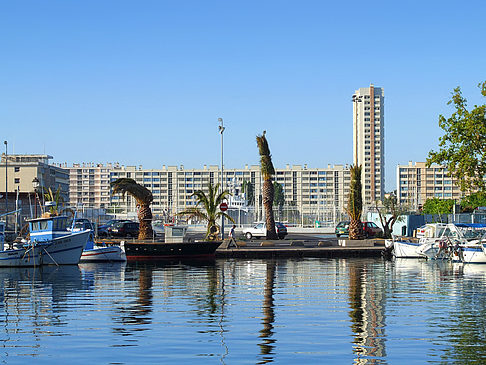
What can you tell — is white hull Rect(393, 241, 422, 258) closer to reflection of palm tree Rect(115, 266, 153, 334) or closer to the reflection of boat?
the reflection of boat

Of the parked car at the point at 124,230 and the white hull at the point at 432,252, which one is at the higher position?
the parked car at the point at 124,230

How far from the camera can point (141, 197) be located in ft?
160

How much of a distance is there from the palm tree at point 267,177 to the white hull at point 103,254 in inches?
568

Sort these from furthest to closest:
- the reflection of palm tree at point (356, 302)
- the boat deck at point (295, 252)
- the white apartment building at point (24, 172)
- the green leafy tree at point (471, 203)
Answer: the white apartment building at point (24, 172) < the green leafy tree at point (471, 203) < the boat deck at point (295, 252) < the reflection of palm tree at point (356, 302)

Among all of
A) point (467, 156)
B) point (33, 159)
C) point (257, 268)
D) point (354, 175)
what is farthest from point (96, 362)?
point (33, 159)

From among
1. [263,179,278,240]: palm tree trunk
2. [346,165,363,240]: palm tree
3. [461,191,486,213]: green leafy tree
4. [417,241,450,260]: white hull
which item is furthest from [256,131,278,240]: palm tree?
[461,191,486,213]: green leafy tree

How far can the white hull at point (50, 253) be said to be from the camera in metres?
39.5

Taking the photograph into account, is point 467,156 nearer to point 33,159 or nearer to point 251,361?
point 251,361

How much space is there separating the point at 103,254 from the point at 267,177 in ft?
51.9

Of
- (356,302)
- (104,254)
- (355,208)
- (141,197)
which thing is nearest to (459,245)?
(355,208)

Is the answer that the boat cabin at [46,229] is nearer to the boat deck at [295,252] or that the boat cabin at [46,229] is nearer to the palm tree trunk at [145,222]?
the boat deck at [295,252]

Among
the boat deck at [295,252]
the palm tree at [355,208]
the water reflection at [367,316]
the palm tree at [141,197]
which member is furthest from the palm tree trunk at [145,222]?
the water reflection at [367,316]

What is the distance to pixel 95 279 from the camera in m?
31.7

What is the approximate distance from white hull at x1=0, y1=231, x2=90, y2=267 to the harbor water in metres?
5.71
